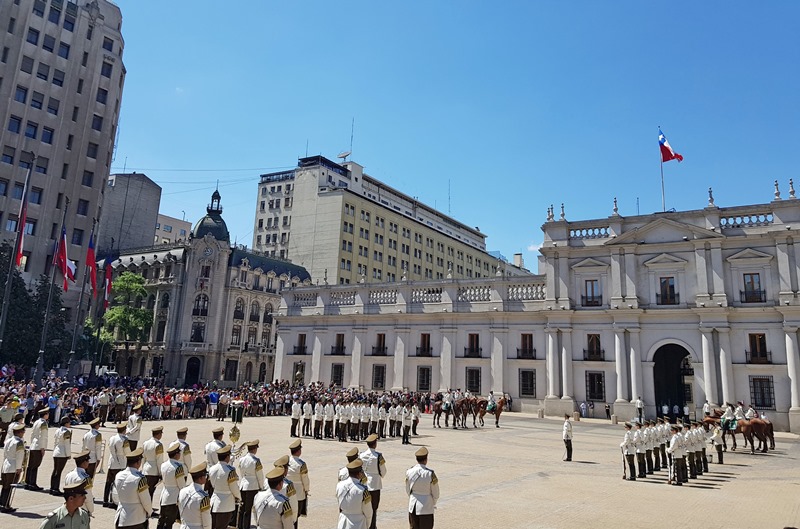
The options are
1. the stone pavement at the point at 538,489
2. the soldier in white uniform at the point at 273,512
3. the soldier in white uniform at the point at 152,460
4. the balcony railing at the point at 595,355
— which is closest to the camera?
the soldier in white uniform at the point at 273,512

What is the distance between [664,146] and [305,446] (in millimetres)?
33958

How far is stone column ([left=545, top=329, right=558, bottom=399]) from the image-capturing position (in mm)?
40062

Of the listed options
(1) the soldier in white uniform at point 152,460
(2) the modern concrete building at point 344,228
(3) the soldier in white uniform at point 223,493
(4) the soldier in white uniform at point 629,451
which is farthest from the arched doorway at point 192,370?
(3) the soldier in white uniform at point 223,493

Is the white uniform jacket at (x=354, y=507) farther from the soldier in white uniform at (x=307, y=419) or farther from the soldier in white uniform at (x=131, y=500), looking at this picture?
the soldier in white uniform at (x=307, y=419)

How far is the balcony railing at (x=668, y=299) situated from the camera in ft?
125

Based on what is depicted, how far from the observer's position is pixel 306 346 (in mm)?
51531

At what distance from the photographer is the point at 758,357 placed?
1399 inches

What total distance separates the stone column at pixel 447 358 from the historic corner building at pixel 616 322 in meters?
0.12

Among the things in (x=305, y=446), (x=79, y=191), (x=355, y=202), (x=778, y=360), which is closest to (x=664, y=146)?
(x=778, y=360)

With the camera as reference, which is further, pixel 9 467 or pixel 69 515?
pixel 9 467

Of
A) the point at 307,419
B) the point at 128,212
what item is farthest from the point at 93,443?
the point at 128,212

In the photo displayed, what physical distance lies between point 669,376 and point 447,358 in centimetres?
1680

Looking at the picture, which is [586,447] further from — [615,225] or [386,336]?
[386,336]

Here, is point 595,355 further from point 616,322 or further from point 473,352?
point 473,352
